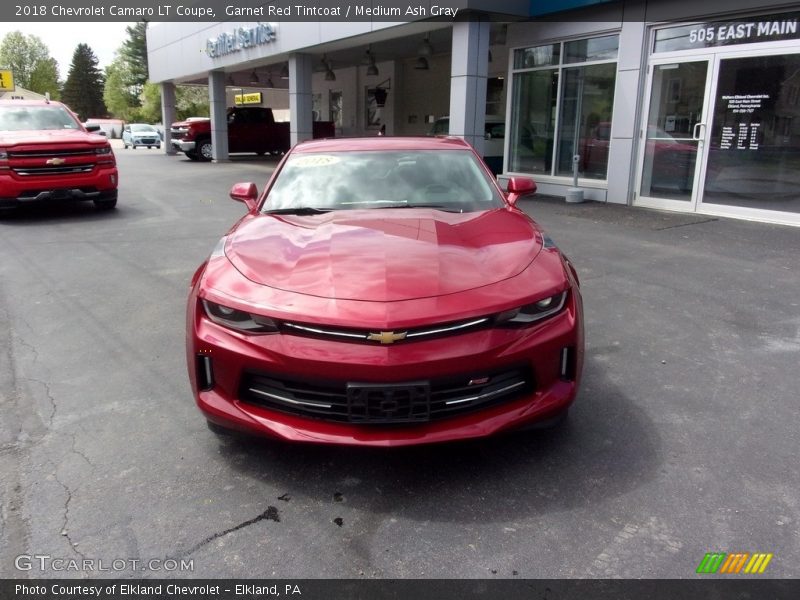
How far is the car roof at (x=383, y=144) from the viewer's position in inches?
177

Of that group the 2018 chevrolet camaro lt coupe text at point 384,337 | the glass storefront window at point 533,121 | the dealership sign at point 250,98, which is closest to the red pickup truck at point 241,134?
the glass storefront window at point 533,121

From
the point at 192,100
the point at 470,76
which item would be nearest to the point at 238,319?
the point at 470,76

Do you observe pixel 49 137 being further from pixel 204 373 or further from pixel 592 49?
pixel 592 49

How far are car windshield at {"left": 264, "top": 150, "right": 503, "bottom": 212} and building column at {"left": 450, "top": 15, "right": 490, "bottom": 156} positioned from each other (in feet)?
24.8

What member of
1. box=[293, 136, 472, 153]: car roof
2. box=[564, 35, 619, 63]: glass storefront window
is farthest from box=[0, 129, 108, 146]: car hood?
box=[564, 35, 619, 63]: glass storefront window

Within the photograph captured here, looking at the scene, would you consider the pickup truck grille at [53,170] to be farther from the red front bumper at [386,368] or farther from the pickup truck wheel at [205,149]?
the pickup truck wheel at [205,149]

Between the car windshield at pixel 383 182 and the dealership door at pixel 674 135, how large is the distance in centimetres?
730

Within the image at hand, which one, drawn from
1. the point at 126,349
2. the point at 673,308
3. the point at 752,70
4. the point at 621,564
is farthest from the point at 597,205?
the point at 621,564

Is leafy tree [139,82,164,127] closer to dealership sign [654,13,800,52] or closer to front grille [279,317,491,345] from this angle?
dealership sign [654,13,800,52]

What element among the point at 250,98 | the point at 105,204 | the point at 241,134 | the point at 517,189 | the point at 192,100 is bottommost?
the point at 105,204

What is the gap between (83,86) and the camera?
91938 millimetres

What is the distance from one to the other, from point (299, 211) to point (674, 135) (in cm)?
876

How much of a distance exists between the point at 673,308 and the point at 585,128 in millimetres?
7761

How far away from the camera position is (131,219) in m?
10.4
